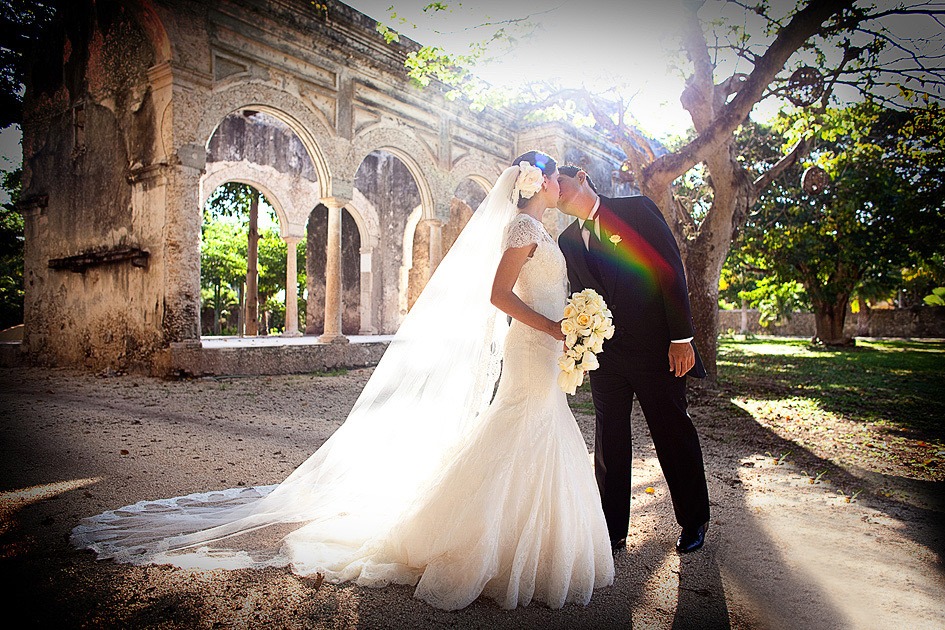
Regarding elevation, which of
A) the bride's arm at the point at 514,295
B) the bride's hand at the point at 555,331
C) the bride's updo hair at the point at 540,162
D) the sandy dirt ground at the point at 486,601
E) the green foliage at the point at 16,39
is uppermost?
the green foliage at the point at 16,39

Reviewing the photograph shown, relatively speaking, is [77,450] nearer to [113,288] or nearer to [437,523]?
[437,523]

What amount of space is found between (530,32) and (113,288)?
8152 mm

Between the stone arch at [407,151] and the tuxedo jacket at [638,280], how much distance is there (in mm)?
9153

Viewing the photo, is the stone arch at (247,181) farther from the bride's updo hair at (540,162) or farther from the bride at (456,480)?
the bride's updo hair at (540,162)

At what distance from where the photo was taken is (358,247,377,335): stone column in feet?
57.8

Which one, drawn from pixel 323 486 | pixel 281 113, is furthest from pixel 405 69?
pixel 323 486

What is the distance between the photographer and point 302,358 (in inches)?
410

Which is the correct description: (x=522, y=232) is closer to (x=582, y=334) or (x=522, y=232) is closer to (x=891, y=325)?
(x=582, y=334)

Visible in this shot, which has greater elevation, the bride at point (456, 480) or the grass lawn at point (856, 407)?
the bride at point (456, 480)

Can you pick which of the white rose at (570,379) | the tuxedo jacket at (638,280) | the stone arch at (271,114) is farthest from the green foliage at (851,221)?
the white rose at (570,379)

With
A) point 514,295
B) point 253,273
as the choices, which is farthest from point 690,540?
point 253,273

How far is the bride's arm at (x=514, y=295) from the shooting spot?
2.66 m

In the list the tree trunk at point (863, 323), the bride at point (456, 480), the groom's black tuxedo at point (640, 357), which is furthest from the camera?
the tree trunk at point (863, 323)

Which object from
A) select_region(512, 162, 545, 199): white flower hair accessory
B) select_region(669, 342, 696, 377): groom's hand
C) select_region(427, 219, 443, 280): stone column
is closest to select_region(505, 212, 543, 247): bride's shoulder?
select_region(512, 162, 545, 199): white flower hair accessory
